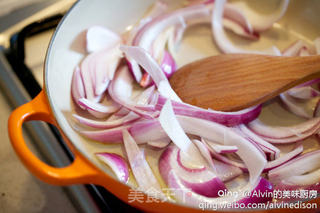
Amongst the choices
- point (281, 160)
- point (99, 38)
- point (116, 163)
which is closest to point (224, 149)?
point (281, 160)

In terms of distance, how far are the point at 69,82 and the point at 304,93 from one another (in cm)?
71

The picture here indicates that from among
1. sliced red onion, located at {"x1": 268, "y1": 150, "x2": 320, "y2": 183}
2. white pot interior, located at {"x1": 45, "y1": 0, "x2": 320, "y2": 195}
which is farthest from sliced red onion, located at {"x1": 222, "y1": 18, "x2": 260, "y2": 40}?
sliced red onion, located at {"x1": 268, "y1": 150, "x2": 320, "y2": 183}

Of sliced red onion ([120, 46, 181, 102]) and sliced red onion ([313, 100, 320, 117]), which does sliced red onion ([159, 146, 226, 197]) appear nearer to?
sliced red onion ([120, 46, 181, 102])

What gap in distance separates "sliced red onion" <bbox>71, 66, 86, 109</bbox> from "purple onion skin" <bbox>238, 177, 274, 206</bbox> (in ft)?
1.67

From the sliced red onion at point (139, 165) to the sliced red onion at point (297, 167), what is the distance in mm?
299

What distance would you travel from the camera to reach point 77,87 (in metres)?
0.92

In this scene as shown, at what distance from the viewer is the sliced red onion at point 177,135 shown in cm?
77

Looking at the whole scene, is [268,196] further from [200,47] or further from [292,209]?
[200,47]

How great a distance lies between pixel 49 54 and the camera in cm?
81

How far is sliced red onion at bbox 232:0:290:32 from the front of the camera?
1.11 metres

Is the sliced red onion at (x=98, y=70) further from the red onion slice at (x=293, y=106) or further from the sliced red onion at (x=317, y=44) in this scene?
the sliced red onion at (x=317, y=44)

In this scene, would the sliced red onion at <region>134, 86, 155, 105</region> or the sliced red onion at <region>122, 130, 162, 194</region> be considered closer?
the sliced red onion at <region>122, 130, 162, 194</region>

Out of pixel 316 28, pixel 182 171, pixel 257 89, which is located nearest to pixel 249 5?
pixel 316 28

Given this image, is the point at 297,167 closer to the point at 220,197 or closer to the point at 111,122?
the point at 220,197
